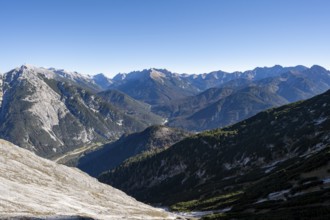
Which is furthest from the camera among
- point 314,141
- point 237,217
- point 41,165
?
point 314,141

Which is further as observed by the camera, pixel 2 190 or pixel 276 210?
pixel 2 190

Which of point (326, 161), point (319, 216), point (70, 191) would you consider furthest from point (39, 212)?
point (326, 161)

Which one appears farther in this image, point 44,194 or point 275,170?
point 275,170

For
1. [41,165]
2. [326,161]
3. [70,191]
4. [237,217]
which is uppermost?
[41,165]

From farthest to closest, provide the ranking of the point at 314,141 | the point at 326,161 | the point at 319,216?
the point at 314,141
the point at 326,161
the point at 319,216

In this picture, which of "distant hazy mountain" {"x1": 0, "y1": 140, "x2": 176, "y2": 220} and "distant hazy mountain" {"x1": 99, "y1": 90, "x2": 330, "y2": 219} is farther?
"distant hazy mountain" {"x1": 99, "y1": 90, "x2": 330, "y2": 219}

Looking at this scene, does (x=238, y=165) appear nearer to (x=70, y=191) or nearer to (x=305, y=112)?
(x=305, y=112)

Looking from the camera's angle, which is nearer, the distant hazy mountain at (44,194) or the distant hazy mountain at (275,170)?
the distant hazy mountain at (44,194)

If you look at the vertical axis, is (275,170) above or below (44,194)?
below
